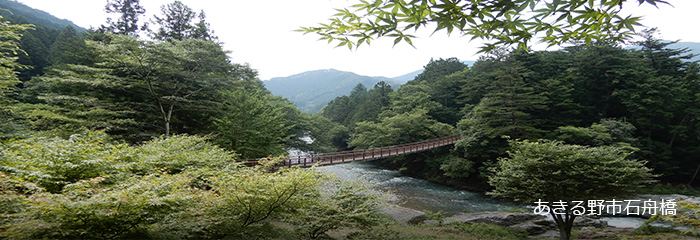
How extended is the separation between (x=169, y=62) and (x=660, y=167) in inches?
1081

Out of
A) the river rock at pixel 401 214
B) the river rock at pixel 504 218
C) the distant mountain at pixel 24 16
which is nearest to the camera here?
the river rock at pixel 504 218

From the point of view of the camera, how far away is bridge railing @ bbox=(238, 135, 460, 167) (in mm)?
12895

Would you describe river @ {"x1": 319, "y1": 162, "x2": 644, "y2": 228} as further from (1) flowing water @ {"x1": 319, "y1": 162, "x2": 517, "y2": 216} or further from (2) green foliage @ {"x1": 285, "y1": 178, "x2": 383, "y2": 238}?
(2) green foliage @ {"x1": 285, "y1": 178, "x2": 383, "y2": 238}

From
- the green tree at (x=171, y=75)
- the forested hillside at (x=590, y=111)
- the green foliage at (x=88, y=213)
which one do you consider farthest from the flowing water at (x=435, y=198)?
the green tree at (x=171, y=75)

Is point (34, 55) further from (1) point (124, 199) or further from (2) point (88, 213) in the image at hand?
(1) point (124, 199)

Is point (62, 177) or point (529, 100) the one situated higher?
point (529, 100)

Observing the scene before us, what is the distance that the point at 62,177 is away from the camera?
138 inches

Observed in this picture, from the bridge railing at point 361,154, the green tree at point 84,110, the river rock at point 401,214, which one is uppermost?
the green tree at point 84,110

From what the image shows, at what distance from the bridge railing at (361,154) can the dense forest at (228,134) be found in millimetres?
1421

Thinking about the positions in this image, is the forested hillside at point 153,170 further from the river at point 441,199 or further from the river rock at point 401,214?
the river at point 441,199

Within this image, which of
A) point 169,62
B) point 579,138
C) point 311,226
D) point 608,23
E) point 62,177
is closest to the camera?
point 608,23

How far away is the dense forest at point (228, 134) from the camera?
3.42 metres

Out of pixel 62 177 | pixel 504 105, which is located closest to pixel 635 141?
pixel 504 105

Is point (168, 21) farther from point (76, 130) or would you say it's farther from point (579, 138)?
point (579, 138)
